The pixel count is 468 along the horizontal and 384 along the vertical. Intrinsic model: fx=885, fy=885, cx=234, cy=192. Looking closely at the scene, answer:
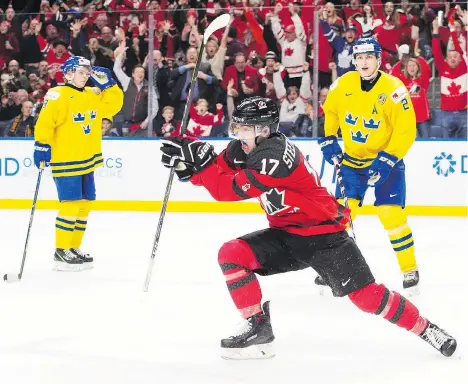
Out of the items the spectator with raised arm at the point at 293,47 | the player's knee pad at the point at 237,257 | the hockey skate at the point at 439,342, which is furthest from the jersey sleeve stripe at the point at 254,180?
the spectator with raised arm at the point at 293,47

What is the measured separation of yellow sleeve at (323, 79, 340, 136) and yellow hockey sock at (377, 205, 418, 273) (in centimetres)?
49

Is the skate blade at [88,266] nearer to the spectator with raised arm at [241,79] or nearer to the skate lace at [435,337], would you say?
the skate lace at [435,337]

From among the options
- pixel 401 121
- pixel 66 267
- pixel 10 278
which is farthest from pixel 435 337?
pixel 66 267

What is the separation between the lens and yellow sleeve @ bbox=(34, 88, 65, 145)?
4.83 meters

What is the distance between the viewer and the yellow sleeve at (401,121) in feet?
13.6

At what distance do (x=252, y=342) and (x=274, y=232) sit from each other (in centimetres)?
38

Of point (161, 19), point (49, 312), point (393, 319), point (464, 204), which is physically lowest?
point (464, 204)

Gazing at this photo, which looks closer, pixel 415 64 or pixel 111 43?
pixel 415 64

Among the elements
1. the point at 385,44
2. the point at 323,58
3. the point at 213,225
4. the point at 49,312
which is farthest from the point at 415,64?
the point at 49,312

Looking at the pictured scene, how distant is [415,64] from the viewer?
291 inches

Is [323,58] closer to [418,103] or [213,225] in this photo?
[418,103]

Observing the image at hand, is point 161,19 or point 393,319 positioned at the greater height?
point 161,19

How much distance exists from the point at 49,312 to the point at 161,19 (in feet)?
15.5

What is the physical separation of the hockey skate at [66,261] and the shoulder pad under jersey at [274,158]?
2.25 metres
